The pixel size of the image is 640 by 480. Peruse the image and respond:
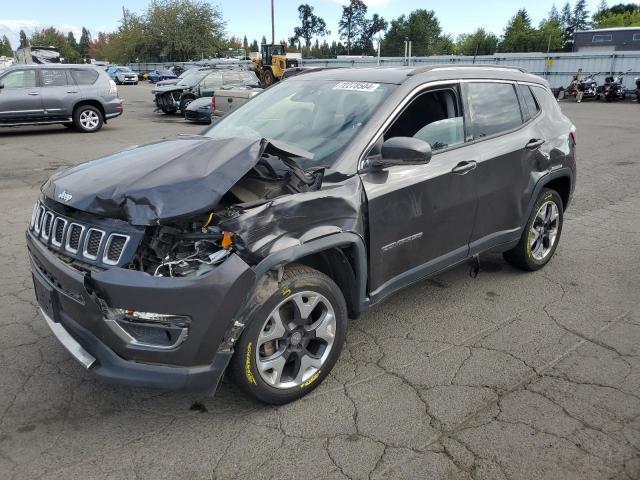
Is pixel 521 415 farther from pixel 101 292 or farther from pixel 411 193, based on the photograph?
pixel 101 292

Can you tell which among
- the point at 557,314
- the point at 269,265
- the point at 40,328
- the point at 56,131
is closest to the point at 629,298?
the point at 557,314

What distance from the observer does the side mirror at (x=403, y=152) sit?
3.04 meters

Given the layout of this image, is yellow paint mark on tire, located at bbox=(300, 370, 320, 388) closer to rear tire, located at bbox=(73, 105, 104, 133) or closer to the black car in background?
rear tire, located at bbox=(73, 105, 104, 133)

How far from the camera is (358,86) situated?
12.1ft

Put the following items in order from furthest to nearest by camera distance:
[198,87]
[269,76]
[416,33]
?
[416,33]
[269,76]
[198,87]

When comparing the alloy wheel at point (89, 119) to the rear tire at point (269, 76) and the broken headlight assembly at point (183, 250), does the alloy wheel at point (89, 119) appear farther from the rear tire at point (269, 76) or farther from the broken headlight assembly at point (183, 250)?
the rear tire at point (269, 76)

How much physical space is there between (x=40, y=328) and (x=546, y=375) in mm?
3467

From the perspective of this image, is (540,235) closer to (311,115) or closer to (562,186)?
(562,186)

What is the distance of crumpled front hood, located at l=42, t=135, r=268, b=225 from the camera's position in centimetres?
252

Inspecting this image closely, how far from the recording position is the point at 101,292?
95.5 inches

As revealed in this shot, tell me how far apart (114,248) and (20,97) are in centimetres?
1299

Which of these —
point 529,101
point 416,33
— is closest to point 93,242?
point 529,101

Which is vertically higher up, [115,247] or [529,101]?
[529,101]

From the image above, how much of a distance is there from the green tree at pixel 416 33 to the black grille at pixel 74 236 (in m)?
113
